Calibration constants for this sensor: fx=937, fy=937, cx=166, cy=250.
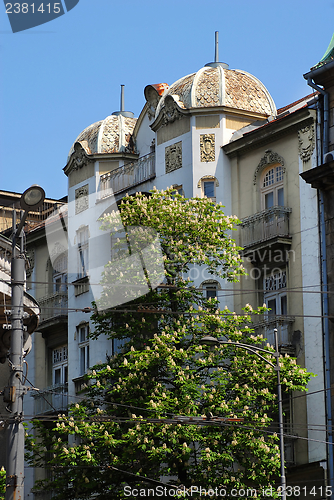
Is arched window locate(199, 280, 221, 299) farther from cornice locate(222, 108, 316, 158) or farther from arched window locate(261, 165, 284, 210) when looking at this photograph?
cornice locate(222, 108, 316, 158)

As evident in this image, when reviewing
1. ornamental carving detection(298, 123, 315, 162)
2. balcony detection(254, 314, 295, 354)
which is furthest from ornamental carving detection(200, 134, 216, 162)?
balcony detection(254, 314, 295, 354)

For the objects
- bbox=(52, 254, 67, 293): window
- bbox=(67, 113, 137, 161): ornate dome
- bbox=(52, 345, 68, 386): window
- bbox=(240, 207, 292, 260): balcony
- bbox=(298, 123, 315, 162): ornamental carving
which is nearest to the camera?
bbox=(298, 123, 315, 162): ornamental carving

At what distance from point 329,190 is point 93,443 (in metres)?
11.8

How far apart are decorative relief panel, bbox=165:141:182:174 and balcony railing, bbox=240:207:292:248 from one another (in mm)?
4327

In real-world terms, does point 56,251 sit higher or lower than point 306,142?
lower

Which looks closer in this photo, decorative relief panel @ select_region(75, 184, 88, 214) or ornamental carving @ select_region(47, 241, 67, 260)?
decorative relief panel @ select_region(75, 184, 88, 214)

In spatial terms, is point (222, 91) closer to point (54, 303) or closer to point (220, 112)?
point (220, 112)

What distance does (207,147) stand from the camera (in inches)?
1471

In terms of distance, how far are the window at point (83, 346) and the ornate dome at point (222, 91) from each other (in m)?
10.8

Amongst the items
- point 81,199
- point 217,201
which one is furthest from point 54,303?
point 217,201

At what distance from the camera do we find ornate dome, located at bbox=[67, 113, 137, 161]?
4419 cm

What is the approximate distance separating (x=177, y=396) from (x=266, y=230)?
8614mm

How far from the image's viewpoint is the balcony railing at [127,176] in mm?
40250

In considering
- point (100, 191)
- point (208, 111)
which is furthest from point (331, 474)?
point (100, 191)
